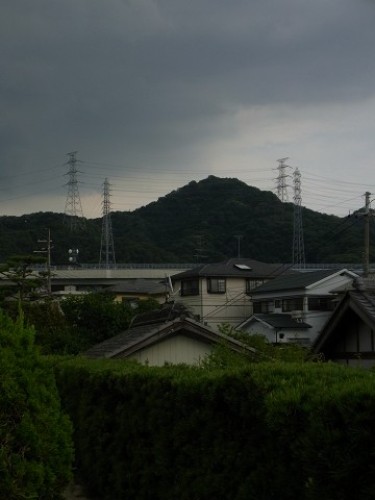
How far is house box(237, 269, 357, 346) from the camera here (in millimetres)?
47844

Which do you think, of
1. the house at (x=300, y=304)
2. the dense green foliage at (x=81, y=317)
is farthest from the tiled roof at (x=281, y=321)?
the dense green foliage at (x=81, y=317)

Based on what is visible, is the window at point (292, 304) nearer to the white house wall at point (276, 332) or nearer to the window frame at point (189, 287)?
the white house wall at point (276, 332)

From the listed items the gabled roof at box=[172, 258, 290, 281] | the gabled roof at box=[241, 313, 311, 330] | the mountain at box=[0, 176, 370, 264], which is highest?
the mountain at box=[0, 176, 370, 264]

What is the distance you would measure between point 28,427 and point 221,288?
51997mm

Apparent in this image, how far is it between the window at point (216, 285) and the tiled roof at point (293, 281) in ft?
10.0

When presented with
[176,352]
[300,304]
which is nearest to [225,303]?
[300,304]

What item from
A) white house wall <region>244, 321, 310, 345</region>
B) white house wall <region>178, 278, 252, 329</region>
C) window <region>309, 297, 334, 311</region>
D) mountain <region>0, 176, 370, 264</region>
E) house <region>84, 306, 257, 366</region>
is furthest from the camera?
mountain <region>0, 176, 370, 264</region>

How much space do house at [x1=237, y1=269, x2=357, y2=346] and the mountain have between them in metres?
12.8

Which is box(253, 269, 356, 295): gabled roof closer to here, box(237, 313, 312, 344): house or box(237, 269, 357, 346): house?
box(237, 269, 357, 346): house

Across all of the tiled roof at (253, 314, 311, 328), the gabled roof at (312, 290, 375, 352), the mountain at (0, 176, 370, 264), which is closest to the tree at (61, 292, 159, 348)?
the tiled roof at (253, 314, 311, 328)

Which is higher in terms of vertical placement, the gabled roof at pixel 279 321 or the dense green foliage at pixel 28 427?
the dense green foliage at pixel 28 427

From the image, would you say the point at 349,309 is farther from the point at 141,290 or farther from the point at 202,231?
the point at 202,231

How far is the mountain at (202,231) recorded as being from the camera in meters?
70.1

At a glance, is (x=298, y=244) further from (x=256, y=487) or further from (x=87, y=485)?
(x=256, y=487)
